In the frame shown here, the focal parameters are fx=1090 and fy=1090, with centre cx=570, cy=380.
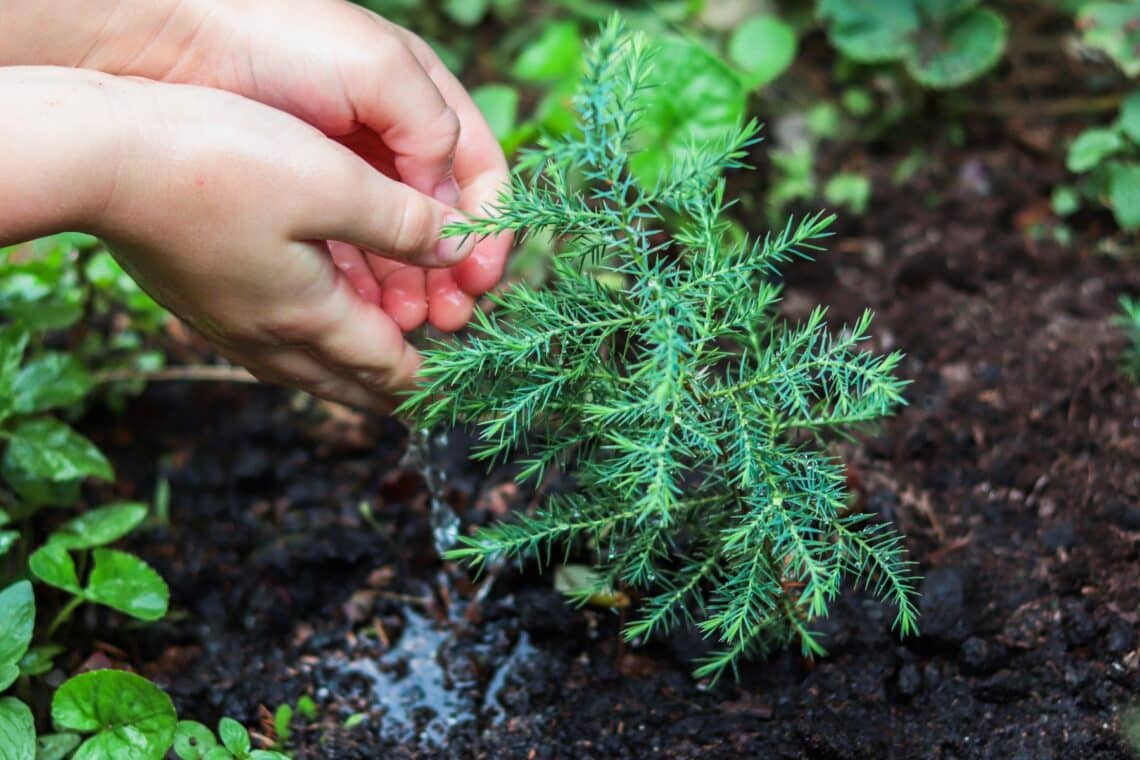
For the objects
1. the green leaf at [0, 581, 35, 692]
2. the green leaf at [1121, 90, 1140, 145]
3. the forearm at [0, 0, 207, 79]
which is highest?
the forearm at [0, 0, 207, 79]

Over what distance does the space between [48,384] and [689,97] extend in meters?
1.48

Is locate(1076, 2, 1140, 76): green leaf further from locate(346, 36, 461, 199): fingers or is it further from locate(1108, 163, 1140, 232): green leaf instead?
locate(346, 36, 461, 199): fingers

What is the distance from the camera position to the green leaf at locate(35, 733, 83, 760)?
1.67 meters

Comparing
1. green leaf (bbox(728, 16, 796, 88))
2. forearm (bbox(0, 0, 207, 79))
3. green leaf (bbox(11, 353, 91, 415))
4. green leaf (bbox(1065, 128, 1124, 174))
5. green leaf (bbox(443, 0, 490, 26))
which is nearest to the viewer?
forearm (bbox(0, 0, 207, 79))

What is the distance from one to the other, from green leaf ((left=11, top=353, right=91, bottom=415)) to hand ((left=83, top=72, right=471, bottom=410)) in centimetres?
55

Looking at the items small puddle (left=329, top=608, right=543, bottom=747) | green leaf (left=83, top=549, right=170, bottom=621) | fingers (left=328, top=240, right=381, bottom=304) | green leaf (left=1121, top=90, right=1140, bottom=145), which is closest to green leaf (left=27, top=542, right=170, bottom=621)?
green leaf (left=83, top=549, right=170, bottom=621)

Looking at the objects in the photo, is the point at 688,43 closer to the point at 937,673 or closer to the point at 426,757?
the point at 937,673

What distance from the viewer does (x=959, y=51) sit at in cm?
289

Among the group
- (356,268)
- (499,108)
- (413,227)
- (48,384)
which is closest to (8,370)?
(48,384)

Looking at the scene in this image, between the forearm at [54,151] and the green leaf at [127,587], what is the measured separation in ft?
2.04

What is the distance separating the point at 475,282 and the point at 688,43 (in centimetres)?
109

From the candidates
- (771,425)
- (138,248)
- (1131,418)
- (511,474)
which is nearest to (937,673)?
(771,425)

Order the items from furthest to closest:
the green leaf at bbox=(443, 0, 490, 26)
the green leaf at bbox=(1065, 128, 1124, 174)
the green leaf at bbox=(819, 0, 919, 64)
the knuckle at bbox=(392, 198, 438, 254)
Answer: the green leaf at bbox=(443, 0, 490, 26)
the green leaf at bbox=(819, 0, 919, 64)
the green leaf at bbox=(1065, 128, 1124, 174)
the knuckle at bbox=(392, 198, 438, 254)

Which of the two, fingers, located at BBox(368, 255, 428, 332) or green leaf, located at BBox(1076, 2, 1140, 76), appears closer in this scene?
fingers, located at BBox(368, 255, 428, 332)
